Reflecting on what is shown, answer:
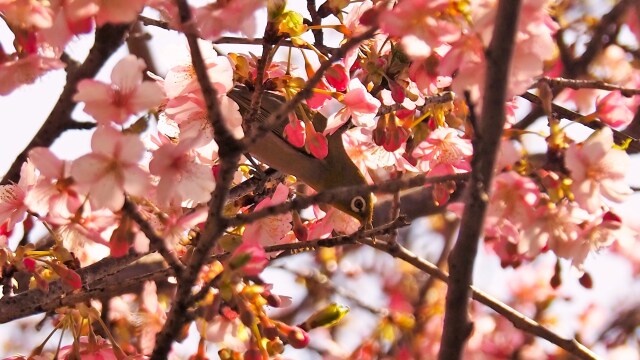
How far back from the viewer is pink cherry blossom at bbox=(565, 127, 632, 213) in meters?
1.76

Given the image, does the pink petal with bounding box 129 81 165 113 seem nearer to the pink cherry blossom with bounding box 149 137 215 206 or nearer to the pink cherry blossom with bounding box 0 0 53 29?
the pink cherry blossom with bounding box 149 137 215 206

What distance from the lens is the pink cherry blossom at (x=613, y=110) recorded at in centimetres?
202

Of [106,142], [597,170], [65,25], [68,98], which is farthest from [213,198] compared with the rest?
[68,98]

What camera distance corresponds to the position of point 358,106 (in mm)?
2254

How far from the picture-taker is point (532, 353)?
4.40m

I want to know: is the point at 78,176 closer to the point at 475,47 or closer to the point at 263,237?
the point at 263,237

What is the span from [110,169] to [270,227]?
0.74m

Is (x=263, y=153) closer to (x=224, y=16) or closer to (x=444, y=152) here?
(x=444, y=152)

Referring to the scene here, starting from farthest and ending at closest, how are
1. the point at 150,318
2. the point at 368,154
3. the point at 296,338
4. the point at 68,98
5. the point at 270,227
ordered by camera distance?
the point at 68,98
the point at 368,154
the point at 150,318
the point at 270,227
the point at 296,338

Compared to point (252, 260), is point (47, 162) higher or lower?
higher

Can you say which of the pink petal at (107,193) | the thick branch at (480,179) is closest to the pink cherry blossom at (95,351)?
the pink petal at (107,193)

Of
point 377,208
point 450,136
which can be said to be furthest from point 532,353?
point 450,136

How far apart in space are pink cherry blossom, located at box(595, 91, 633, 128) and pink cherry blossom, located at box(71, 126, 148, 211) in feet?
3.80

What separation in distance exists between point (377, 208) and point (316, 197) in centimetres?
200
